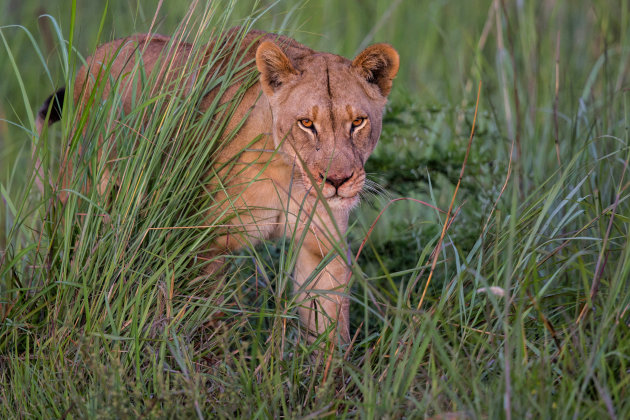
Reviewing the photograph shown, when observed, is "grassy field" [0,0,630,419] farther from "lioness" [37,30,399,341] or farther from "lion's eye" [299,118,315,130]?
"lion's eye" [299,118,315,130]

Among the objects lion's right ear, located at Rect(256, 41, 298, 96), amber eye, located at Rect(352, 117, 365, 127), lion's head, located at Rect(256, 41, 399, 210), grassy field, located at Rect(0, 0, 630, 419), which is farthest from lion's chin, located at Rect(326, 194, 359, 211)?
lion's right ear, located at Rect(256, 41, 298, 96)

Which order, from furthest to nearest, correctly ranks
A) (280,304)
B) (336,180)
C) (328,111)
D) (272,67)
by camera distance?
(272,67) → (328,111) → (336,180) → (280,304)

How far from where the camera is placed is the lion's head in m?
3.36

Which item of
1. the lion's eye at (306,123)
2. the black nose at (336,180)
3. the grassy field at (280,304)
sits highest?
the lion's eye at (306,123)

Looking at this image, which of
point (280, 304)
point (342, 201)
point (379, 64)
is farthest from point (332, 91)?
point (280, 304)

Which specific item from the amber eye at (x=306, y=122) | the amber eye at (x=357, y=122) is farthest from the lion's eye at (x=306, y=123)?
the amber eye at (x=357, y=122)

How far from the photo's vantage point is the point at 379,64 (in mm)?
3734

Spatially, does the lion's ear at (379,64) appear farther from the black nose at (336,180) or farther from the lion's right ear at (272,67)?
the black nose at (336,180)

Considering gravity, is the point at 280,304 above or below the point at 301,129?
below

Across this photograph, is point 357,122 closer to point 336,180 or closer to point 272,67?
point 336,180

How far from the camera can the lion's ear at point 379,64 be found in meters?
3.64

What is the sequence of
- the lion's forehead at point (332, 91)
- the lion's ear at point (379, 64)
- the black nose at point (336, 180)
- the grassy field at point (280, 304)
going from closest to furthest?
the grassy field at point (280, 304) < the black nose at point (336, 180) < the lion's forehead at point (332, 91) < the lion's ear at point (379, 64)

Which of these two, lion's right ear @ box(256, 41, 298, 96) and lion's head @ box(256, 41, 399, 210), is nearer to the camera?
lion's head @ box(256, 41, 399, 210)

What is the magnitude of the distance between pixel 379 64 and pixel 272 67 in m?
0.53
